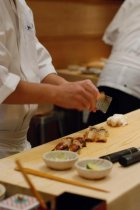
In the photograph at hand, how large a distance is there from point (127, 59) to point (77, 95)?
1.60 m

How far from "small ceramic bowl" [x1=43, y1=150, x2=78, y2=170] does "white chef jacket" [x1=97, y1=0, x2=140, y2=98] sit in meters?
1.68

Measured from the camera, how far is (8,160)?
1.56m

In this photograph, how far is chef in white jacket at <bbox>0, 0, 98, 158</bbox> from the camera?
5.56 feet

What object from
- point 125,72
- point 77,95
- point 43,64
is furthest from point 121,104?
point 77,95

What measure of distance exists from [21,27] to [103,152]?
71 centimetres

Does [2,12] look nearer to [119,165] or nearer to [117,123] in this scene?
[117,123]

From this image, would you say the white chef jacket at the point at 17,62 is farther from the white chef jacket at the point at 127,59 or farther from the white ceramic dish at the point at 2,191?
the white chef jacket at the point at 127,59

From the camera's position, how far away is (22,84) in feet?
5.60

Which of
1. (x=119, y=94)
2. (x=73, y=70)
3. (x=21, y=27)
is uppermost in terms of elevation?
(x=21, y=27)

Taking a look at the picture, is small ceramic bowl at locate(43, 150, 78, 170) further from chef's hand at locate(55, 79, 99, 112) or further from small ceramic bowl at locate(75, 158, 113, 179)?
chef's hand at locate(55, 79, 99, 112)

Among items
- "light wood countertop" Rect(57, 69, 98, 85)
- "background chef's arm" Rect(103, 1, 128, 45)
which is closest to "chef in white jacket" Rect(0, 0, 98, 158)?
"background chef's arm" Rect(103, 1, 128, 45)

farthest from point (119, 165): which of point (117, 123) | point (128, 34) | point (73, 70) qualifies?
point (73, 70)

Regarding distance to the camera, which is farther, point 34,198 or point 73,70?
point 73,70

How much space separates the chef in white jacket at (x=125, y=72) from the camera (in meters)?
3.11
